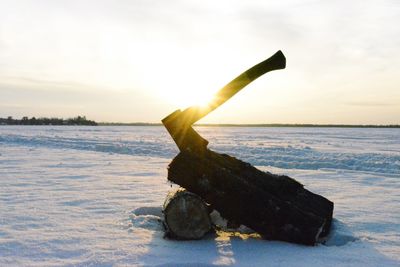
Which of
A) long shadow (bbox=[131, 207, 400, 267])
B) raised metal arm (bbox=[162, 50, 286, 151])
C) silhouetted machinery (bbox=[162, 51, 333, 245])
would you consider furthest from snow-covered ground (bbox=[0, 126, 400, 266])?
raised metal arm (bbox=[162, 50, 286, 151])

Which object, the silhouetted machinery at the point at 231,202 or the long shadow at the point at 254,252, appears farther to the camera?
the silhouetted machinery at the point at 231,202

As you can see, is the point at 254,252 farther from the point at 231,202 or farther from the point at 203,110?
the point at 203,110

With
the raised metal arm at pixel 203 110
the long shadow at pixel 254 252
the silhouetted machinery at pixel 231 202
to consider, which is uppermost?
the raised metal arm at pixel 203 110

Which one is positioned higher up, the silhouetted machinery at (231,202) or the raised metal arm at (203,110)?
the raised metal arm at (203,110)

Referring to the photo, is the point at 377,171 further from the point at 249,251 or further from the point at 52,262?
the point at 52,262

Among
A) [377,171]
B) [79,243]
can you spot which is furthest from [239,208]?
[377,171]

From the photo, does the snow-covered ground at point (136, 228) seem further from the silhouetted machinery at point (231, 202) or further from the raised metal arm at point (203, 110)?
the raised metal arm at point (203, 110)

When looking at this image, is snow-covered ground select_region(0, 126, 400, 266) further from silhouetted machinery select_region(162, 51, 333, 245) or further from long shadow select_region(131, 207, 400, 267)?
silhouetted machinery select_region(162, 51, 333, 245)

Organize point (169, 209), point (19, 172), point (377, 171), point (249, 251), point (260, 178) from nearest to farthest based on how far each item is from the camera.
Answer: point (249, 251) → point (169, 209) → point (260, 178) → point (19, 172) → point (377, 171)

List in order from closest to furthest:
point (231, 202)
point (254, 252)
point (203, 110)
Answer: point (254, 252), point (231, 202), point (203, 110)

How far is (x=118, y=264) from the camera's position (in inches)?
155

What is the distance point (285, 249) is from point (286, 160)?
10284mm

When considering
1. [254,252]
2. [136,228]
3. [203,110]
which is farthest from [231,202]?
[136,228]

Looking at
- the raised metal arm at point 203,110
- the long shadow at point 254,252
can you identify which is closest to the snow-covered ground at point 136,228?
the long shadow at point 254,252
